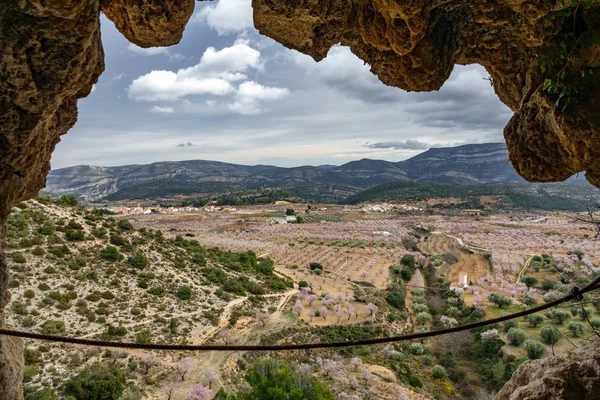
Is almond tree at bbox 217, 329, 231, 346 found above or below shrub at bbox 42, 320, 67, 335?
below

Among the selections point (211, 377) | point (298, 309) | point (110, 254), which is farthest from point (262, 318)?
point (110, 254)

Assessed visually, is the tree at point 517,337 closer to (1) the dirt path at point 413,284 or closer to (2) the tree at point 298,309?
(1) the dirt path at point 413,284

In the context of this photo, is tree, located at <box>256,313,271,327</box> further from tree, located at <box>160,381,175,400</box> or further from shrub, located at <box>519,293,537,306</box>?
shrub, located at <box>519,293,537,306</box>

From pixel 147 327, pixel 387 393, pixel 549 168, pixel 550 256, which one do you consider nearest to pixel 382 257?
pixel 550 256

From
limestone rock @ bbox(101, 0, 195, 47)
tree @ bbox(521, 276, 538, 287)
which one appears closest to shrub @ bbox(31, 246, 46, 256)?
limestone rock @ bbox(101, 0, 195, 47)

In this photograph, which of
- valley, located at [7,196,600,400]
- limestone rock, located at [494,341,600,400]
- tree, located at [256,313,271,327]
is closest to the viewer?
limestone rock, located at [494,341,600,400]

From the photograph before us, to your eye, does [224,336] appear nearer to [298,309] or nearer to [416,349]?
[298,309]

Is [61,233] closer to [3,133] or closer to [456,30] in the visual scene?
[3,133]
